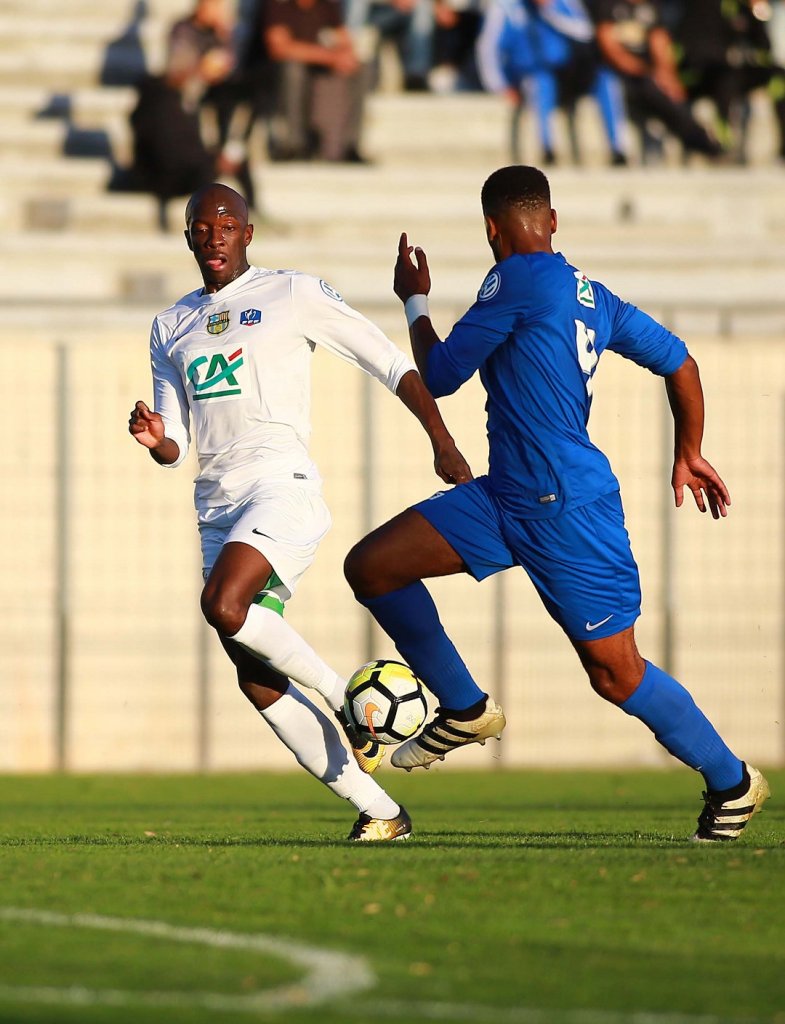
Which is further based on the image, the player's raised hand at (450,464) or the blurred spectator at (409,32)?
the blurred spectator at (409,32)

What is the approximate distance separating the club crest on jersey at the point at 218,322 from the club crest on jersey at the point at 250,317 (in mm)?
65

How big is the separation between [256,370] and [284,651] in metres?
1.05

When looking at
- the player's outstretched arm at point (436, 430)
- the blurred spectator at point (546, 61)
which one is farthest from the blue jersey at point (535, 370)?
the blurred spectator at point (546, 61)

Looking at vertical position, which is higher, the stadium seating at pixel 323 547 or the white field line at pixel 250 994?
the stadium seating at pixel 323 547

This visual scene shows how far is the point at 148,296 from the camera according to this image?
16.1 m

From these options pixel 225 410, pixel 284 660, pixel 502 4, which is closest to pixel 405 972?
pixel 284 660

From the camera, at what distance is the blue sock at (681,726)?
6.66 meters

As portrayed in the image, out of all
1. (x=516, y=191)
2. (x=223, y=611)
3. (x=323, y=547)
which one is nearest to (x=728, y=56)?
(x=323, y=547)

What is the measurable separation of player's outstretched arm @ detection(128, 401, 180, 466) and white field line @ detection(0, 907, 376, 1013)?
7.74 ft

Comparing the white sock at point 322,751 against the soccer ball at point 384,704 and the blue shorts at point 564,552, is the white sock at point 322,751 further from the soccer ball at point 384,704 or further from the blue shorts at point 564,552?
the blue shorts at point 564,552

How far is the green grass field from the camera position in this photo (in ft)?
13.4

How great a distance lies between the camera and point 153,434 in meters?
6.98

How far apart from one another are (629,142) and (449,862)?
14.8 metres

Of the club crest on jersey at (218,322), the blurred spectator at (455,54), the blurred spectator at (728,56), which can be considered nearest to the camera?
the club crest on jersey at (218,322)
